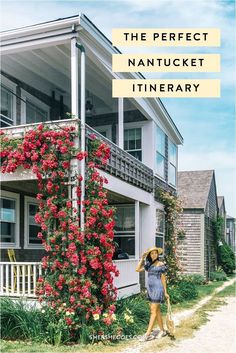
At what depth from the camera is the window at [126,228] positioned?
14422 mm

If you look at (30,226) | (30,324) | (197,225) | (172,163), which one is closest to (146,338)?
(30,324)

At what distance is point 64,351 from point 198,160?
24.0m

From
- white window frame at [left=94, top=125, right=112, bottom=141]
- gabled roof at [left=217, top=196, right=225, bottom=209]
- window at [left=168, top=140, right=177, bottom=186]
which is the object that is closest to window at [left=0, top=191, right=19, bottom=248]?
white window frame at [left=94, top=125, right=112, bottom=141]

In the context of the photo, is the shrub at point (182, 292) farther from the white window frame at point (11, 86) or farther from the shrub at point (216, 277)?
the shrub at point (216, 277)

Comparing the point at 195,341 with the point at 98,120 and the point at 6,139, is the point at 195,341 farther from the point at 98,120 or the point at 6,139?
the point at 98,120

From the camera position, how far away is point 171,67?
8.27 metres

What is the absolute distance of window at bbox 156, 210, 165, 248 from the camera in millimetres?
15891

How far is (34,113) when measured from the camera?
1284 cm

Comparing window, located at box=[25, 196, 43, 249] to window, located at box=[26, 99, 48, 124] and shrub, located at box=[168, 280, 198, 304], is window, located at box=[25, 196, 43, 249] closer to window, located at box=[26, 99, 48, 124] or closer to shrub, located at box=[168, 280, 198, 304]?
window, located at box=[26, 99, 48, 124]

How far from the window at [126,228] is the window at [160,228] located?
1.53 meters

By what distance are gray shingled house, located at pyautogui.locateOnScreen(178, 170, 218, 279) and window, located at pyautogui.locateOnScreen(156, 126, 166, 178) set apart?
171 inches

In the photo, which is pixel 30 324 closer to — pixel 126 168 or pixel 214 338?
pixel 214 338

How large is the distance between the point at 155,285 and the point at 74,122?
3.52 m

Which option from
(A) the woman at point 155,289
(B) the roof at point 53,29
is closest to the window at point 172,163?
(B) the roof at point 53,29
